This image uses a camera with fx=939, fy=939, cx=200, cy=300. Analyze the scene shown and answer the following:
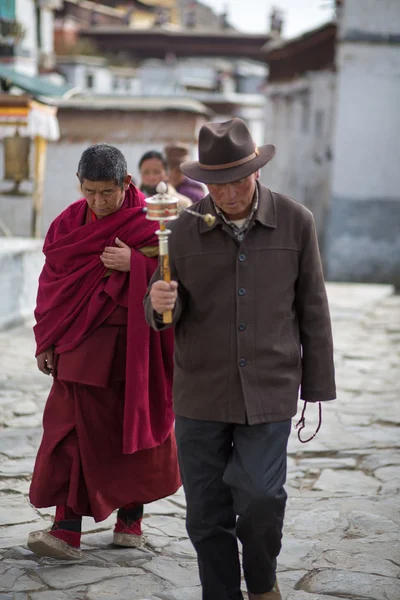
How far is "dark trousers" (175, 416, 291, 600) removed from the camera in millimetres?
3209

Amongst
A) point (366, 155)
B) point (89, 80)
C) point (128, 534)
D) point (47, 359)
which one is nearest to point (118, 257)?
point (47, 359)

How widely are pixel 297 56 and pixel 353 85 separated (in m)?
4.40

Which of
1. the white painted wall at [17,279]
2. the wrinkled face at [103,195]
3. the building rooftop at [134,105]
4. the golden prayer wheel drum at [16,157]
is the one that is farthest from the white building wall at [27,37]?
the wrinkled face at [103,195]

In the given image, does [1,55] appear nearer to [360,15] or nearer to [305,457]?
[360,15]

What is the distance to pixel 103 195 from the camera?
Result: 3861 millimetres

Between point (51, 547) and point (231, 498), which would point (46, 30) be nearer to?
point (51, 547)

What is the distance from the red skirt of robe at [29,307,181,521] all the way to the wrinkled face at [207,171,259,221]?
0.95 meters

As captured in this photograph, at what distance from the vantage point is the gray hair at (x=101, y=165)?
380 centimetres

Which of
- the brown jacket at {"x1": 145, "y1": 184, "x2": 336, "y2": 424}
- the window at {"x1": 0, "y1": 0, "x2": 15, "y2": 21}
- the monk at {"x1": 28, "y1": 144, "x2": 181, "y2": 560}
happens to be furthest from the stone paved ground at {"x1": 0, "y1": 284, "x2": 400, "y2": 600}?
the window at {"x1": 0, "y1": 0, "x2": 15, "y2": 21}

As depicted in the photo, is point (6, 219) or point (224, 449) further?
point (6, 219)

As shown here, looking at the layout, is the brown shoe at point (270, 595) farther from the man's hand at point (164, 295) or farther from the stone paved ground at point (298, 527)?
the man's hand at point (164, 295)

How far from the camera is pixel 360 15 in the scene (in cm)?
1544

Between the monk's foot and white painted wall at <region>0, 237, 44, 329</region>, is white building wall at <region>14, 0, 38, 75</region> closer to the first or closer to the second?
white painted wall at <region>0, 237, 44, 329</region>

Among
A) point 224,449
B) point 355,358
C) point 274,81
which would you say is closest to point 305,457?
point 224,449
